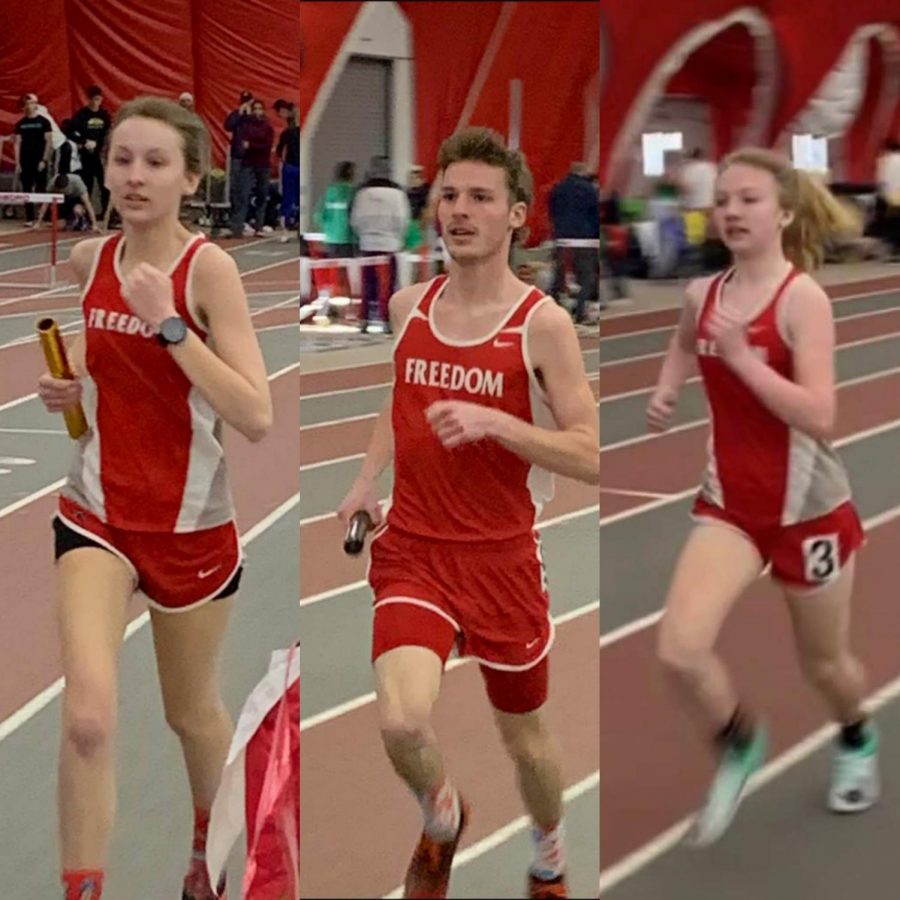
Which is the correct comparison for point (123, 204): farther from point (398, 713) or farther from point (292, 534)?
point (398, 713)

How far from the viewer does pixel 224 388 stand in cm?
110

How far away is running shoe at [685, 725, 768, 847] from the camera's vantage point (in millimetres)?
1113

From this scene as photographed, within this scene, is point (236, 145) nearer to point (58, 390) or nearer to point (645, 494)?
point (58, 390)

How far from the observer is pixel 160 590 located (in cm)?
122

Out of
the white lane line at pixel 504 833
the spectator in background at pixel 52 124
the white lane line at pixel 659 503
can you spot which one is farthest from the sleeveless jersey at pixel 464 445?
the spectator in background at pixel 52 124

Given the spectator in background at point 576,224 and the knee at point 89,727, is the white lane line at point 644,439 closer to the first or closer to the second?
the spectator in background at point 576,224

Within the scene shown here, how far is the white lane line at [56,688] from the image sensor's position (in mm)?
1250

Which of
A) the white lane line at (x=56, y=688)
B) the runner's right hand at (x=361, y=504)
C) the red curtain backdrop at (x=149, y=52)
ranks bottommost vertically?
the white lane line at (x=56, y=688)

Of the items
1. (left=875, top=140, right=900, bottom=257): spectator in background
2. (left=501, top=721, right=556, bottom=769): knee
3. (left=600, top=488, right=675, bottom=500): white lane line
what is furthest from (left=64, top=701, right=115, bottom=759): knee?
(left=875, top=140, right=900, bottom=257): spectator in background

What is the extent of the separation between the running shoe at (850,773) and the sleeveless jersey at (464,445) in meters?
0.35

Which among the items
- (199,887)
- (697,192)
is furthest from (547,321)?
(199,887)

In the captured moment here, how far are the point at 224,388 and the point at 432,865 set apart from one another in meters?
0.39

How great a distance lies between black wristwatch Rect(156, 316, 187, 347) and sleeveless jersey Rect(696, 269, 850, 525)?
0.39 metres

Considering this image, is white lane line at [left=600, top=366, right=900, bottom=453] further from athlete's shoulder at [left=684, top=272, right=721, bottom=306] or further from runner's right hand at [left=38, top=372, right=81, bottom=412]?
runner's right hand at [left=38, top=372, right=81, bottom=412]
